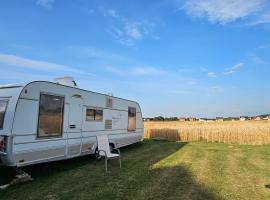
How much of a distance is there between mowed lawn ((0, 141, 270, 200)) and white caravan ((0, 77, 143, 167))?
0.75 m

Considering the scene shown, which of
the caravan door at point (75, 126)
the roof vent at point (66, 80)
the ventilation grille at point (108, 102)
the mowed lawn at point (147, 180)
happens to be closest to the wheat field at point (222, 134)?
the mowed lawn at point (147, 180)

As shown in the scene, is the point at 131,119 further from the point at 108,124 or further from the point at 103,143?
the point at 103,143

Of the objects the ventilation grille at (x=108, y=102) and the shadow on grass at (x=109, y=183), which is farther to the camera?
the ventilation grille at (x=108, y=102)

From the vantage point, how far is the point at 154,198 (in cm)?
689

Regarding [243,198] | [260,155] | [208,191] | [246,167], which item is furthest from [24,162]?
[260,155]

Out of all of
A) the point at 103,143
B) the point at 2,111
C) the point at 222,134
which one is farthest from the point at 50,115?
the point at 222,134

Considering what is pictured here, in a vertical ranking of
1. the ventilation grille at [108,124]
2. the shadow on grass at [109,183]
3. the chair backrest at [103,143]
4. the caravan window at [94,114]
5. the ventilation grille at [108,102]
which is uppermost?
the ventilation grille at [108,102]

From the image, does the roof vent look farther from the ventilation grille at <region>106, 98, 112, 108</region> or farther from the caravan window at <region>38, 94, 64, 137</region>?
the ventilation grille at <region>106, 98, 112, 108</region>

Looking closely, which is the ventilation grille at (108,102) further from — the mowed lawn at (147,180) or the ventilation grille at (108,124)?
the mowed lawn at (147,180)

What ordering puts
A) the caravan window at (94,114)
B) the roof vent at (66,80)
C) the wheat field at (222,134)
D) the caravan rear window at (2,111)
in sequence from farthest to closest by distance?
1. the wheat field at (222,134)
2. the caravan window at (94,114)
3. the roof vent at (66,80)
4. the caravan rear window at (2,111)

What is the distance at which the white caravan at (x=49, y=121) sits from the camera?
7.68 m

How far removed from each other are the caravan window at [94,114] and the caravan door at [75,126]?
0.57 meters

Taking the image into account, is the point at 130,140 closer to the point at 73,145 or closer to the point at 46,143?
the point at 73,145

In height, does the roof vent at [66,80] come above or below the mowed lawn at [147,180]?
above
